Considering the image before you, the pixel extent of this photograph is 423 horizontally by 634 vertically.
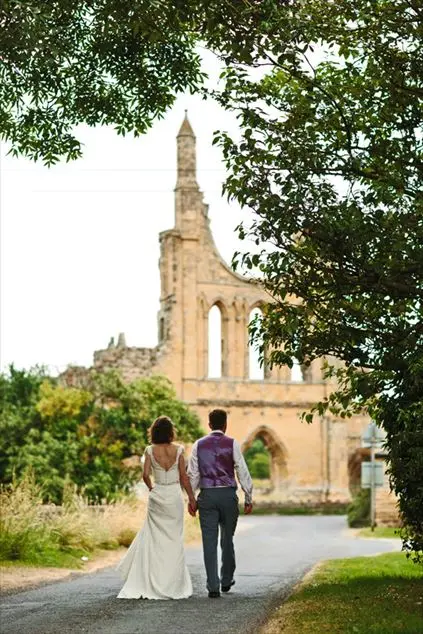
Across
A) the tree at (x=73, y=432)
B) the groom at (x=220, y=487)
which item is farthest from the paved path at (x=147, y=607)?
the tree at (x=73, y=432)

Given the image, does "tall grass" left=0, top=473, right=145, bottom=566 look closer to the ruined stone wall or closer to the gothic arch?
the ruined stone wall

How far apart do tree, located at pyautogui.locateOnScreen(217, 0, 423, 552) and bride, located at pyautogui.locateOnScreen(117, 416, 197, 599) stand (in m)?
1.63

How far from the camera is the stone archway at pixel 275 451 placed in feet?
176

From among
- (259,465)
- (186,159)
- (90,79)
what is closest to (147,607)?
(90,79)

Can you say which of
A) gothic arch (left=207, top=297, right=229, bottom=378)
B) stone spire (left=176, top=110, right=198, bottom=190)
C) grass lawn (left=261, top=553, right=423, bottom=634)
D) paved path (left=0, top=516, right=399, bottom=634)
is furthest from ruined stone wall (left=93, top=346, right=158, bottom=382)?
grass lawn (left=261, top=553, right=423, bottom=634)

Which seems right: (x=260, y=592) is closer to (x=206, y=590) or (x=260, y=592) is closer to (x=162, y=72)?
(x=206, y=590)

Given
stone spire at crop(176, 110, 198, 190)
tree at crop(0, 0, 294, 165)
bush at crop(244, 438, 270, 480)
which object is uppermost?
stone spire at crop(176, 110, 198, 190)

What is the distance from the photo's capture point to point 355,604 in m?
11.0

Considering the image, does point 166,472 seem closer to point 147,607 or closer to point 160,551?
point 160,551

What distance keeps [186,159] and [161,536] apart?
4338 centimetres

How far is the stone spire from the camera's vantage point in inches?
2141

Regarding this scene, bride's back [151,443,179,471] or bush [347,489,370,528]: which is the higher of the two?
bride's back [151,443,179,471]

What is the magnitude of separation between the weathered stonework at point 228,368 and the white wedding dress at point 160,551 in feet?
129

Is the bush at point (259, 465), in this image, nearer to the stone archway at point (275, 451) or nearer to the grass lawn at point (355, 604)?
the stone archway at point (275, 451)
